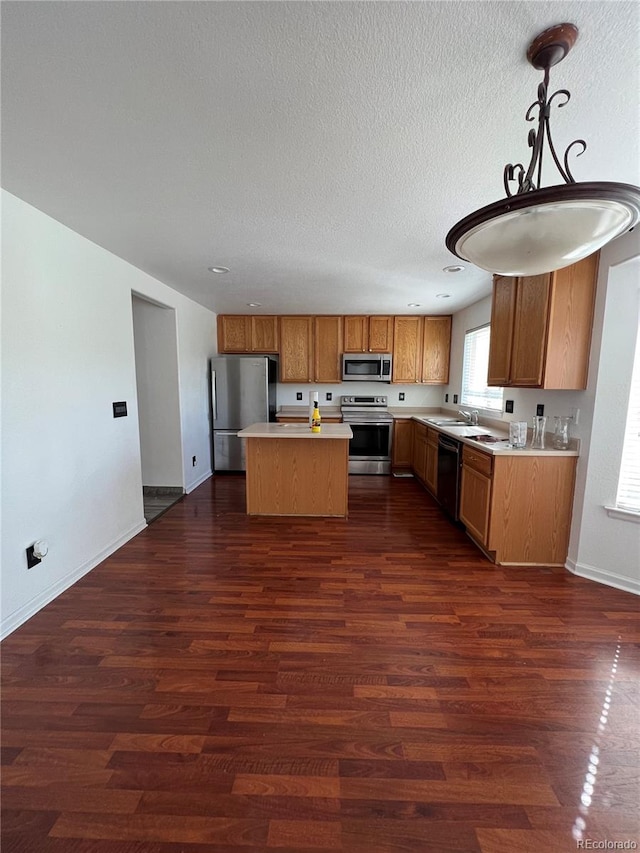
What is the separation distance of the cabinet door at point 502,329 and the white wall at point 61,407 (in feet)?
10.4

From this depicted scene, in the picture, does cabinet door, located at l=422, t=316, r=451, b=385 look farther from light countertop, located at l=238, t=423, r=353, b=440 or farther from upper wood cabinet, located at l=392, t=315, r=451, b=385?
light countertop, located at l=238, t=423, r=353, b=440

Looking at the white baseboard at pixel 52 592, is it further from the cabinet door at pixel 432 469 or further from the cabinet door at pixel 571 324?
the cabinet door at pixel 571 324

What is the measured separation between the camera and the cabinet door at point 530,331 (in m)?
2.42

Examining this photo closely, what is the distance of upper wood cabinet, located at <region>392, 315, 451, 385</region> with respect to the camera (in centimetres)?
509

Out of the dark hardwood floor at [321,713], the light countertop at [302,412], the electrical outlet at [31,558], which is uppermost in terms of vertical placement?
the light countertop at [302,412]

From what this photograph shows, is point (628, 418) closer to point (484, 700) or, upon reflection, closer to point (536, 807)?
point (484, 700)

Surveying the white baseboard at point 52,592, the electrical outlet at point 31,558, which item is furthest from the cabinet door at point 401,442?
the electrical outlet at point 31,558

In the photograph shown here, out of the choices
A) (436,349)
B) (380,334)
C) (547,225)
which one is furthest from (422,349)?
(547,225)

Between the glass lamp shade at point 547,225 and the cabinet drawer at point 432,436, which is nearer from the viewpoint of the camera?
the glass lamp shade at point 547,225

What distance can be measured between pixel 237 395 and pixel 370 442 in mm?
2028

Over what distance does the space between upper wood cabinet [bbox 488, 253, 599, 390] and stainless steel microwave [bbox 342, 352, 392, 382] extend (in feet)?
8.13

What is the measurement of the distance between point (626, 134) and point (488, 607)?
2.43 m

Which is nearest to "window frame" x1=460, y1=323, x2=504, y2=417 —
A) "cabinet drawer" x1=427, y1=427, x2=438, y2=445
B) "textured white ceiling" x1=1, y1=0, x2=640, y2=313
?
"cabinet drawer" x1=427, y1=427, x2=438, y2=445

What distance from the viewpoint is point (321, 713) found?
4.58ft
